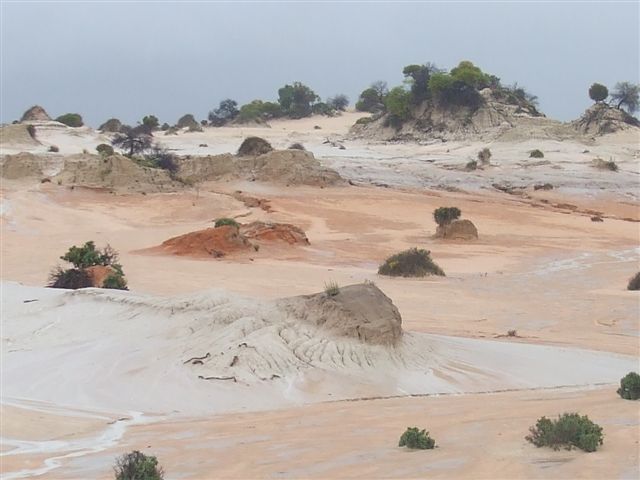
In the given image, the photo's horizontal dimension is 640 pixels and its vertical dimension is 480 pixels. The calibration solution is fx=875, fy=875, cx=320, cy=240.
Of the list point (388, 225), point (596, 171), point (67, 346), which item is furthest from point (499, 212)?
point (67, 346)

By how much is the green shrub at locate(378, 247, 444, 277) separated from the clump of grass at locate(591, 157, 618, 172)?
26231 mm

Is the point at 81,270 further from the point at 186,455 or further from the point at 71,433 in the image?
the point at 186,455

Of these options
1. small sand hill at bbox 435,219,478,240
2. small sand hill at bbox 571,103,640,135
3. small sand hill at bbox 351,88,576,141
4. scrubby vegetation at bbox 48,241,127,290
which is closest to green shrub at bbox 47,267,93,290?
scrubby vegetation at bbox 48,241,127,290

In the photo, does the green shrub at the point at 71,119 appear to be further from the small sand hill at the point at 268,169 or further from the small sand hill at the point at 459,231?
the small sand hill at the point at 459,231

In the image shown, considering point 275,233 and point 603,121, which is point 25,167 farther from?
point 603,121

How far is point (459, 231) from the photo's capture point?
27859mm

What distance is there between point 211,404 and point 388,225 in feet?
74.9

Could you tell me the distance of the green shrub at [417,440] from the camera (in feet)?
19.9

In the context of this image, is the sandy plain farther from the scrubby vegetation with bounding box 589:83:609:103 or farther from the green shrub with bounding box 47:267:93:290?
the scrubby vegetation with bounding box 589:83:609:103

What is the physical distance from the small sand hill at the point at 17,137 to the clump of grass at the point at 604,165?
29.5 m

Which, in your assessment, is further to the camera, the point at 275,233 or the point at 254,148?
the point at 254,148

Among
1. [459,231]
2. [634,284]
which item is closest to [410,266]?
[634,284]

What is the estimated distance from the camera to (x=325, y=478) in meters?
5.56

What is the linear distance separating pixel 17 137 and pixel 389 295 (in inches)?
1402
